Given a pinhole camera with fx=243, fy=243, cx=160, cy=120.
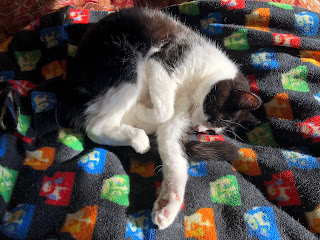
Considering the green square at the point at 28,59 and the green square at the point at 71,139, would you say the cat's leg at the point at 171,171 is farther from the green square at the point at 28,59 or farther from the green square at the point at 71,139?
the green square at the point at 28,59

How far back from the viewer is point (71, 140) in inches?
45.6

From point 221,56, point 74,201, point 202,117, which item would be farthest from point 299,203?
point 74,201

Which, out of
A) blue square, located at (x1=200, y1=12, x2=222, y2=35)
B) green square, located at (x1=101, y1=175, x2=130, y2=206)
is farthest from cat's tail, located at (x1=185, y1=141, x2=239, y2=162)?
blue square, located at (x1=200, y1=12, x2=222, y2=35)

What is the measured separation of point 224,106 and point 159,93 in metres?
0.34

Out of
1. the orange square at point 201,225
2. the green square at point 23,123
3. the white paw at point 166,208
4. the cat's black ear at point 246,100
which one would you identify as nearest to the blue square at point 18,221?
the green square at point 23,123

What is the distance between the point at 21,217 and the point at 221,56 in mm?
1229

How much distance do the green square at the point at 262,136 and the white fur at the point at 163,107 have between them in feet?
1.06

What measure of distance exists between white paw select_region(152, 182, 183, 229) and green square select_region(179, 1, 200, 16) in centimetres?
123

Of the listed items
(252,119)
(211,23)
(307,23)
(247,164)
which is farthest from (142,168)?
(307,23)

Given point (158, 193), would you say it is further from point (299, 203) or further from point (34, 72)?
point (34, 72)

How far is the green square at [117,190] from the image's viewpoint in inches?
37.6

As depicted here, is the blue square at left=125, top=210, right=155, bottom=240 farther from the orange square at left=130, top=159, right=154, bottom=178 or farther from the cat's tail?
the cat's tail

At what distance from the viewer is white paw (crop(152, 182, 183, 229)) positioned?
90 centimetres

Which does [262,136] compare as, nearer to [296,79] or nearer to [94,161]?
[296,79]
